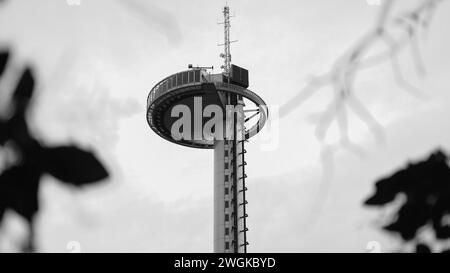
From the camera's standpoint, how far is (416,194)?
5.04ft

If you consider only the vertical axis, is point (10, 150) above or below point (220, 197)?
below

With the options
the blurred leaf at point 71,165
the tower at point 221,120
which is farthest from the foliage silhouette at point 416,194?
the tower at point 221,120

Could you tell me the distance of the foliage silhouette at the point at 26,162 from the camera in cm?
99

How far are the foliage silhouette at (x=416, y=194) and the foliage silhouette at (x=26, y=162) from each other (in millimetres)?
908

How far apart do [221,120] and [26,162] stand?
304 ft

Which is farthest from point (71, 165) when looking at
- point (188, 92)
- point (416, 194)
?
point (188, 92)

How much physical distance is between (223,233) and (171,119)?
2446 centimetres

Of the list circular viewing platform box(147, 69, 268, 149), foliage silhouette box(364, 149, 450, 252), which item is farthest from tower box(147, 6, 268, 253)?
foliage silhouette box(364, 149, 450, 252)

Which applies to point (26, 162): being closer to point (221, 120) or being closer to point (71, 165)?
point (71, 165)

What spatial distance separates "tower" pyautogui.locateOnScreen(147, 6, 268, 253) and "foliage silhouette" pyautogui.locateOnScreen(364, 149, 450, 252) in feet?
267

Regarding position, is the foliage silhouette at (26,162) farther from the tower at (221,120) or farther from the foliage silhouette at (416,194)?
the tower at (221,120)
